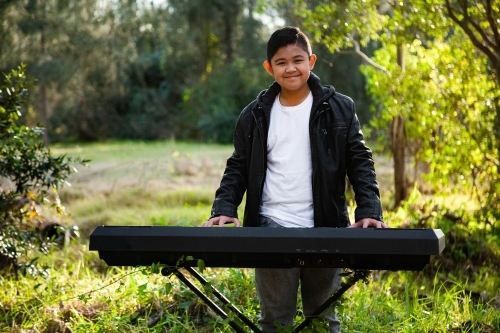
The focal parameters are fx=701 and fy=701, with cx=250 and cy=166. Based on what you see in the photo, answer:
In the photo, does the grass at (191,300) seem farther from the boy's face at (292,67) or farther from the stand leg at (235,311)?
the boy's face at (292,67)

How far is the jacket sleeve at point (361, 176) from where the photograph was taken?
117 inches

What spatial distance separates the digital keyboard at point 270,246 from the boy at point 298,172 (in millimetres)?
487

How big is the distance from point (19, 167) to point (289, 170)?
91.4 inches

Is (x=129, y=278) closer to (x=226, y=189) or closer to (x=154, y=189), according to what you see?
(x=226, y=189)

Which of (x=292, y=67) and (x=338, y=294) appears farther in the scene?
(x=292, y=67)

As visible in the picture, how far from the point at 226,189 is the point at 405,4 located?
356 centimetres

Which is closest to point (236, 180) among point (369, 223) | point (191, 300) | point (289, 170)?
point (289, 170)

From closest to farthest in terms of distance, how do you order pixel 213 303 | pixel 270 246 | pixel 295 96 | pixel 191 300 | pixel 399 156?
pixel 270 246 < pixel 213 303 < pixel 295 96 < pixel 191 300 < pixel 399 156

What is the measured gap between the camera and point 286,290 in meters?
3.06

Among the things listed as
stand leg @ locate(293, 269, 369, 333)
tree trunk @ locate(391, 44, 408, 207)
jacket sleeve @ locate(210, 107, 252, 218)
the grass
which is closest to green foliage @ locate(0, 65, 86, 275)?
the grass

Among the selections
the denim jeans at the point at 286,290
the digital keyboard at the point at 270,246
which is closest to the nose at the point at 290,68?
the denim jeans at the point at 286,290

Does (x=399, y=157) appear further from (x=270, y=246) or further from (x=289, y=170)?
(x=270, y=246)

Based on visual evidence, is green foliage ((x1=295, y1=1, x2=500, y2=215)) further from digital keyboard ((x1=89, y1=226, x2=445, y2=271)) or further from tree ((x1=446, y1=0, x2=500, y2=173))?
digital keyboard ((x1=89, y1=226, x2=445, y2=271))

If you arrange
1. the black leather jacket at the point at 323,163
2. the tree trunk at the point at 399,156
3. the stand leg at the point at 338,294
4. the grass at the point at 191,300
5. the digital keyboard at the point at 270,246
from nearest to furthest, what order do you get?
the digital keyboard at the point at 270,246, the stand leg at the point at 338,294, the black leather jacket at the point at 323,163, the grass at the point at 191,300, the tree trunk at the point at 399,156
